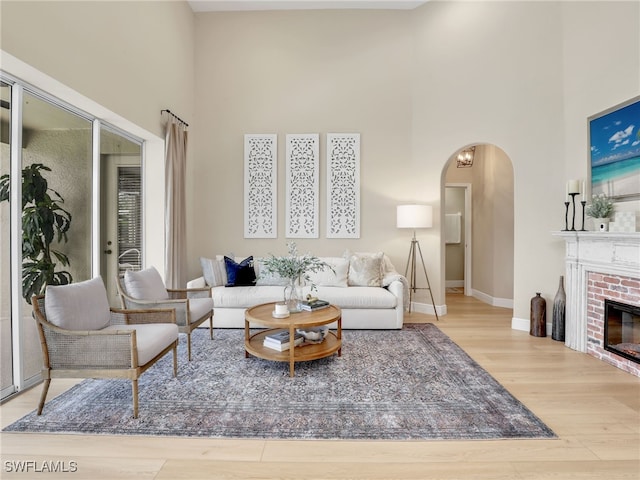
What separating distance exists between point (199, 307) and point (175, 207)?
169 centimetres

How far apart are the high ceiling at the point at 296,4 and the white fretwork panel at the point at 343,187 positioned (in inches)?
76.3

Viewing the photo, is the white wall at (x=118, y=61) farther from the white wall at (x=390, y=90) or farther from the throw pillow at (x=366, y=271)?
the throw pillow at (x=366, y=271)

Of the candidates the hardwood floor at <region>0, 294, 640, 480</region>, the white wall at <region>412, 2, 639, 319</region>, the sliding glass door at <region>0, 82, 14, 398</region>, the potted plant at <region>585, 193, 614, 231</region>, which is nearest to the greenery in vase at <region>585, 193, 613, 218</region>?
the potted plant at <region>585, 193, 614, 231</region>

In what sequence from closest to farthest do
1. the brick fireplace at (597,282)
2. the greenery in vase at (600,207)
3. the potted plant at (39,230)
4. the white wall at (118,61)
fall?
1. the white wall at (118,61)
2. the potted plant at (39,230)
3. the brick fireplace at (597,282)
4. the greenery in vase at (600,207)

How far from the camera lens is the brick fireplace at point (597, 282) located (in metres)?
2.94

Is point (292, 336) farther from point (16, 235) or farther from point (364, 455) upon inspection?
point (16, 235)

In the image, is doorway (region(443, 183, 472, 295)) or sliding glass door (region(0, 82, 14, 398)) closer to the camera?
sliding glass door (region(0, 82, 14, 398))

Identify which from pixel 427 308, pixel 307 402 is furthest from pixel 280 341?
pixel 427 308

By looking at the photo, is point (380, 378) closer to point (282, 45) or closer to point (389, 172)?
point (389, 172)

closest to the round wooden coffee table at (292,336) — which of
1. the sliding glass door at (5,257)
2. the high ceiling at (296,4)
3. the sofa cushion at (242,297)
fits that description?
the sofa cushion at (242,297)

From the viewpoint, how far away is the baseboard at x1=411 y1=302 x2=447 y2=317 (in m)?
4.98

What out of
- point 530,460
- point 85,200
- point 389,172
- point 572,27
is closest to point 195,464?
point 530,460

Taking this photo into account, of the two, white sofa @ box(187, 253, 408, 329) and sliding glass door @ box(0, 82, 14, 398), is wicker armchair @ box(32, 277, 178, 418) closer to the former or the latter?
sliding glass door @ box(0, 82, 14, 398)

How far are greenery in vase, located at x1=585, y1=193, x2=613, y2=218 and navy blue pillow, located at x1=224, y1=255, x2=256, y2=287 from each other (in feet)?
12.9
